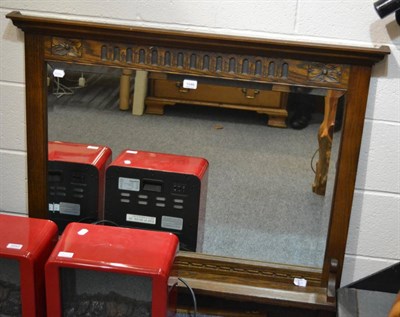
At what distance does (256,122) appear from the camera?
1829mm

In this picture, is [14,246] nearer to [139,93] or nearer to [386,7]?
[139,93]

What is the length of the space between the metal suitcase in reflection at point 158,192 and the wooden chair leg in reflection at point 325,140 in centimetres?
35

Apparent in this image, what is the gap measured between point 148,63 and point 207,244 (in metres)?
0.62

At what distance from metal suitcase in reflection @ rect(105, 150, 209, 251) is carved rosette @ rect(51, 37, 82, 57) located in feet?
1.18

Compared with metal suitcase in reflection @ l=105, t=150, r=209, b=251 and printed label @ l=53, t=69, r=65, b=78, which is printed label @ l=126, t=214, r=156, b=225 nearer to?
metal suitcase in reflection @ l=105, t=150, r=209, b=251

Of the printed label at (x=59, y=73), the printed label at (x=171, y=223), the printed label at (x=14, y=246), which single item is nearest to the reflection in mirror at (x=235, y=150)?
the printed label at (x=59, y=73)

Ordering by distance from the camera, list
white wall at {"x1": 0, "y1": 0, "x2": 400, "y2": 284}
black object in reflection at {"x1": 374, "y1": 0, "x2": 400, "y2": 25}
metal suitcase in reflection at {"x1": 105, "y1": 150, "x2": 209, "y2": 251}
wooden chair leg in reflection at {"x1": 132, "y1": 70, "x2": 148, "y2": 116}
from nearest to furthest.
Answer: black object in reflection at {"x1": 374, "y1": 0, "x2": 400, "y2": 25}
white wall at {"x1": 0, "y1": 0, "x2": 400, "y2": 284}
wooden chair leg in reflection at {"x1": 132, "y1": 70, "x2": 148, "y2": 116}
metal suitcase in reflection at {"x1": 105, "y1": 150, "x2": 209, "y2": 251}

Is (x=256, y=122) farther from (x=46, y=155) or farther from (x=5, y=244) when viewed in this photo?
(x=5, y=244)

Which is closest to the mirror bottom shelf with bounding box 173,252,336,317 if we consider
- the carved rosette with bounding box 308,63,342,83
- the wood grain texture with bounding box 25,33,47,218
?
the wood grain texture with bounding box 25,33,47,218

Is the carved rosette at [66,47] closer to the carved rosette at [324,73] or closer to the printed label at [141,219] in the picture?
the printed label at [141,219]

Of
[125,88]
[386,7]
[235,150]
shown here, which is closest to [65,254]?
[125,88]

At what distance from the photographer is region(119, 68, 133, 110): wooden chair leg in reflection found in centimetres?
170

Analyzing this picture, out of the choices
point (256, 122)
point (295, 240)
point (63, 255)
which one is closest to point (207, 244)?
point (295, 240)

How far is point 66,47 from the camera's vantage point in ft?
5.52
